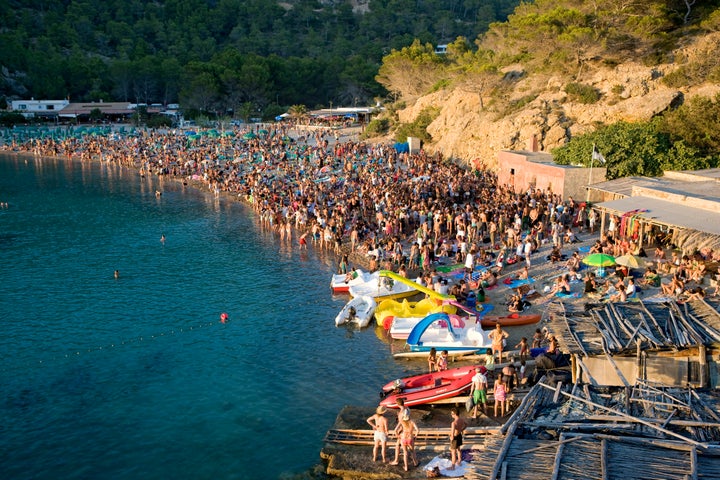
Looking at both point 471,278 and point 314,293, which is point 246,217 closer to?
point 314,293

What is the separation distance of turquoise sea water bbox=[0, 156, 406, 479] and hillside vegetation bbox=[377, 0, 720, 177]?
16.9 metres

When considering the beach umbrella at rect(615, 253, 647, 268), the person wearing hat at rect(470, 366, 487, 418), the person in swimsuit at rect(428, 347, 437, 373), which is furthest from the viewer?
the beach umbrella at rect(615, 253, 647, 268)

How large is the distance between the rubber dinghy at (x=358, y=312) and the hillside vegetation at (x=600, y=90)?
1620 cm

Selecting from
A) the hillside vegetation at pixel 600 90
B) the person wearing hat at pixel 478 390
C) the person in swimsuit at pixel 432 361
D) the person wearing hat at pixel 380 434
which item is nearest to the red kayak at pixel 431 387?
the person wearing hat at pixel 478 390

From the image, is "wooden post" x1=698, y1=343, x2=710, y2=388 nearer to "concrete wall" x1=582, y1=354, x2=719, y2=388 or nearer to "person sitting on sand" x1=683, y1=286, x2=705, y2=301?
"concrete wall" x1=582, y1=354, x2=719, y2=388

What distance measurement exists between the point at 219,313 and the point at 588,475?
17350 millimetres

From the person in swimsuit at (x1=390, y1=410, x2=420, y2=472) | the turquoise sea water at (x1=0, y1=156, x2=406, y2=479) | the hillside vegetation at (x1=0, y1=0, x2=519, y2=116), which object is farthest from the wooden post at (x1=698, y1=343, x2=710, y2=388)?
the hillside vegetation at (x1=0, y1=0, x2=519, y2=116)

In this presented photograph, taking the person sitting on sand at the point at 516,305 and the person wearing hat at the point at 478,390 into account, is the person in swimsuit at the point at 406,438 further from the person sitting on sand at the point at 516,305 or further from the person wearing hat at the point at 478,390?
the person sitting on sand at the point at 516,305

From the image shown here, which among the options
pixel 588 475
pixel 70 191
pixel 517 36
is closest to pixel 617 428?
pixel 588 475

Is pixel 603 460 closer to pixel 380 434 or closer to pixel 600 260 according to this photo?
pixel 380 434

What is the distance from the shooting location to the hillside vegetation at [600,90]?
109ft

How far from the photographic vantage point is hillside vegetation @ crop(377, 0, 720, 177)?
33156mm

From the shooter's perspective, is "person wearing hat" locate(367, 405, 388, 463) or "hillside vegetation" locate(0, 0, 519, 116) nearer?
"person wearing hat" locate(367, 405, 388, 463)

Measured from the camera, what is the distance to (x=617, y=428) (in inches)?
413
